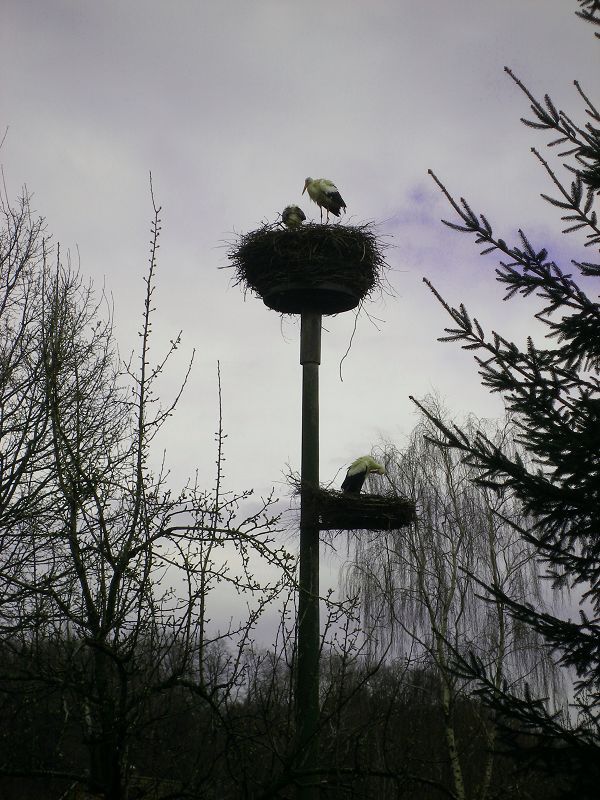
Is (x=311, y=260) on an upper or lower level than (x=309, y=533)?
upper

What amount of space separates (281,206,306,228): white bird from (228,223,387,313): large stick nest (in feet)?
0.66

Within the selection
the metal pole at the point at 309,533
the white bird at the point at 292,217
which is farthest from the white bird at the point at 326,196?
the metal pole at the point at 309,533

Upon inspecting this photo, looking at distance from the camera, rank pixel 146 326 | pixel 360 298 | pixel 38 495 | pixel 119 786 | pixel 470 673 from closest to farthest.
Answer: pixel 119 786, pixel 470 673, pixel 146 326, pixel 38 495, pixel 360 298

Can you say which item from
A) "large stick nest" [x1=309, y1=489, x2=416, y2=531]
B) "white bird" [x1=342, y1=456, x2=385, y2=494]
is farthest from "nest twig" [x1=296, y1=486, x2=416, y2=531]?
"white bird" [x1=342, y1=456, x2=385, y2=494]

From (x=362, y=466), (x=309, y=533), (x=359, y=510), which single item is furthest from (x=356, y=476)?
(x=309, y=533)

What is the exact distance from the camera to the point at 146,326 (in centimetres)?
427

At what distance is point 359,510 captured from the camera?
7.50 metres

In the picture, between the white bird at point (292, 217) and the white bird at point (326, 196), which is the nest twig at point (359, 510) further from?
the white bird at point (326, 196)

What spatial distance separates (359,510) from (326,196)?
390 cm

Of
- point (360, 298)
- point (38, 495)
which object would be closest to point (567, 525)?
point (360, 298)

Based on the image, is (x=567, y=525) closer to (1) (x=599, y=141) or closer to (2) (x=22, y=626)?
(1) (x=599, y=141)

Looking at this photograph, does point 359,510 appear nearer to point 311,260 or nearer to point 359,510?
point 359,510

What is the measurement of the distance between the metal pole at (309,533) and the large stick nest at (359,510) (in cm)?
9

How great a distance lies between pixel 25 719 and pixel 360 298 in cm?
531
